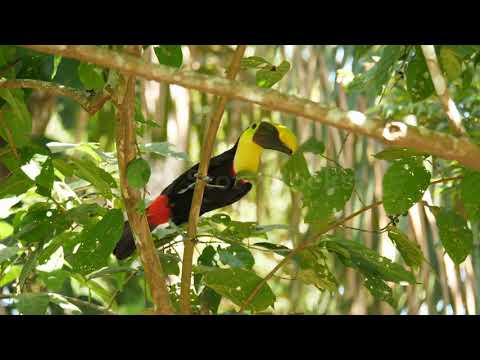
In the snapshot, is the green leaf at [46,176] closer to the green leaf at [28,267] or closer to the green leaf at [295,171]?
the green leaf at [28,267]

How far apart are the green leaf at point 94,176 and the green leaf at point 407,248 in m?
0.82

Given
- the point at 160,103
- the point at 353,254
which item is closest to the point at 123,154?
the point at 353,254

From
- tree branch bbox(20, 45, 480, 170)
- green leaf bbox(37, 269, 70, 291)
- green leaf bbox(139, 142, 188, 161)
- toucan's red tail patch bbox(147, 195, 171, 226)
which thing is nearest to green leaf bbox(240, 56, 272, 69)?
green leaf bbox(139, 142, 188, 161)

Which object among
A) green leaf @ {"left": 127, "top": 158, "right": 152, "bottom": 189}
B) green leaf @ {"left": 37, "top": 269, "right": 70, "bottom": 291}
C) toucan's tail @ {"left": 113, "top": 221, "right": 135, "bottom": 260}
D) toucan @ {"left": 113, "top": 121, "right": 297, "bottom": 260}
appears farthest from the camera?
toucan @ {"left": 113, "top": 121, "right": 297, "bottom": 260}

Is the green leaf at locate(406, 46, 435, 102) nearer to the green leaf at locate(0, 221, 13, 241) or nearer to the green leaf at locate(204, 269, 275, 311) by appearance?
the green leaf at locate(204, 269, 275, 311)

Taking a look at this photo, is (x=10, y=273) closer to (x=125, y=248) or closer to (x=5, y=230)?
(x=5, y=230)

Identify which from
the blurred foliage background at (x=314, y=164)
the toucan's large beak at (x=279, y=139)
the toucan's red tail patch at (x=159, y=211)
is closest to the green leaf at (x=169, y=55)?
the toucan's large beak at (x=279, y=139)

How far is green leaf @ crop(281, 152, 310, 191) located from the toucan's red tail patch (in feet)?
6.40

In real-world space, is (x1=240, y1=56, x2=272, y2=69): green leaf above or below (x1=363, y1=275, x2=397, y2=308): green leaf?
above

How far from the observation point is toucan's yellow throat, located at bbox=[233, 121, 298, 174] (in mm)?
2639

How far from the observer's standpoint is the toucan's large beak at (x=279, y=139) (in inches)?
103
